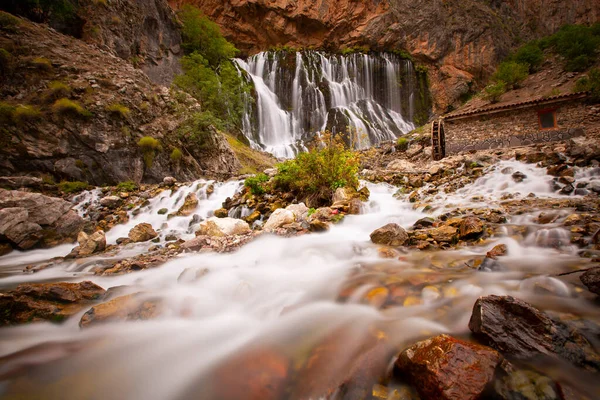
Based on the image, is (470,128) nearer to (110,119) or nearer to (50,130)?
(110,119)

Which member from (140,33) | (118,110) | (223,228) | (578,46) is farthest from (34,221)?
(578,46)

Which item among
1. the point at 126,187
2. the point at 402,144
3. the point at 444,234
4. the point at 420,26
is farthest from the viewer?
the point at 420,26

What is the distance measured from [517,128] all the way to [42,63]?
24.9m

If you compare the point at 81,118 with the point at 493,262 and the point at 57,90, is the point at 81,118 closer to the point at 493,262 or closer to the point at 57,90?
the point at 57,90

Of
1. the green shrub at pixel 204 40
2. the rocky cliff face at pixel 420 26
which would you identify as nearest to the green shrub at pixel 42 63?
the green shrub at pixel 204 40

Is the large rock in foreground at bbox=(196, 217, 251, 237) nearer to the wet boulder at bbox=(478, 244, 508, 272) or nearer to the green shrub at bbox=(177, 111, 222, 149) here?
the wet boulder at bbox=(478, 244, 508, 272)

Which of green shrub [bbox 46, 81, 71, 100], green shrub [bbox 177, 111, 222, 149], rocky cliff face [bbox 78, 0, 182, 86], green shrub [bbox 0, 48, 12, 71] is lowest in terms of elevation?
green shrub [bbox 177, 111, 222, 149]

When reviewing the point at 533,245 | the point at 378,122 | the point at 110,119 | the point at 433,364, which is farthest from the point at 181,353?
the point at 378,122

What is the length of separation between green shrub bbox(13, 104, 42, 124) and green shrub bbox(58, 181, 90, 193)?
2.90 metres

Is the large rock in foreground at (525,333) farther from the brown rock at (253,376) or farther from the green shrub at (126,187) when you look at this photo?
the green shrub at (126,187)

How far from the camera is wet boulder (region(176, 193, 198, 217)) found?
785cm

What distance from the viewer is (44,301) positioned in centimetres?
242

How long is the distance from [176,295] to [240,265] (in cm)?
99

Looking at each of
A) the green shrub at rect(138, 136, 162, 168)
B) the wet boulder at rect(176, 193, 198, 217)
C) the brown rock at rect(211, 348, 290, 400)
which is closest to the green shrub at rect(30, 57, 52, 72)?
the green shrub at rect(138, 136, 162, 168)
